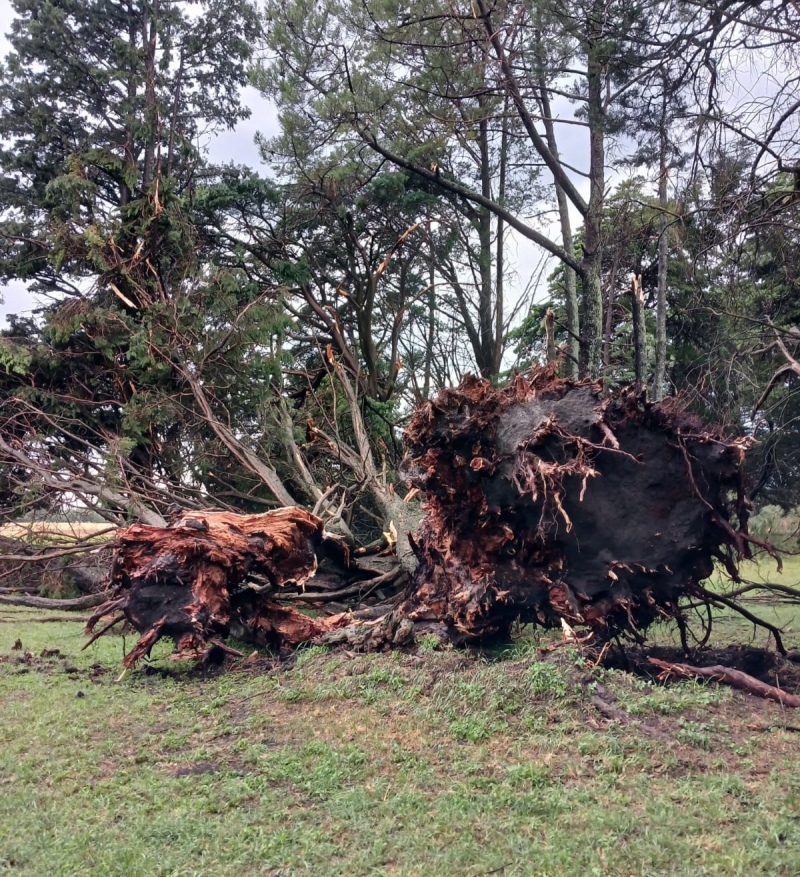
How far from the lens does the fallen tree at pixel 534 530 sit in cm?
594

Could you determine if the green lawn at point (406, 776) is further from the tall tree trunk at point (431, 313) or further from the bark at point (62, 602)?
the tall tree trunk at point (431, 313)

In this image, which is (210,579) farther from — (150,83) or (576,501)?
(150,83)

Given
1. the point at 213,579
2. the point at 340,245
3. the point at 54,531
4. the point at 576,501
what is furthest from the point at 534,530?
the point at 340,245

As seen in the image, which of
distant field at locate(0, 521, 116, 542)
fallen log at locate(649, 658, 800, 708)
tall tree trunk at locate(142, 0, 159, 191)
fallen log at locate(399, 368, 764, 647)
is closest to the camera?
fallen log at locate(649, 658, 800, 708)

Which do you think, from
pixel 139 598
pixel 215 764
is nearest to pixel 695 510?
pixel 215 764

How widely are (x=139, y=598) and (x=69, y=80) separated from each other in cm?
1301

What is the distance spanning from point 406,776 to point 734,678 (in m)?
2.51

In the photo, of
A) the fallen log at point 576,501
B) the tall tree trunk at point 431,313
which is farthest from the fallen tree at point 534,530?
the tall tree trunk at point 431,313

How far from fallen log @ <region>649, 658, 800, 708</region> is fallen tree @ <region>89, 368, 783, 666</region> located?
1.80ft

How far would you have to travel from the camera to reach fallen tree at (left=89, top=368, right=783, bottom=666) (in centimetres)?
594

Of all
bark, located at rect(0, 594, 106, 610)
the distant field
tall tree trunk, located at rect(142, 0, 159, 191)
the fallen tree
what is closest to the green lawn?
the fallen tree

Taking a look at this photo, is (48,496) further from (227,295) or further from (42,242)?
(42,242)

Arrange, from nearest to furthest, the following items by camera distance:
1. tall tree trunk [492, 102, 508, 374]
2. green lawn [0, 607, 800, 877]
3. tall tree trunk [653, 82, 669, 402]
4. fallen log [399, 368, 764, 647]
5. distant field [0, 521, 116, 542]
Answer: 1. green lawn [0, 607, 800, 877]
2. fallen log [399, 368, 764, 647]
3. tall tree trunk [653, 82, 669, 402]
4. distant field [0, 521, 116, 542]
5. tall tree trunk [492, 102, 508, 374]

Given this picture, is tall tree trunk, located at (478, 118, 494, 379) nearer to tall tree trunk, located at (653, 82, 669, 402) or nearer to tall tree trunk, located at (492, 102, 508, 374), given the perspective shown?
tall tree trunk, located at (492, 102, 508, 374)
